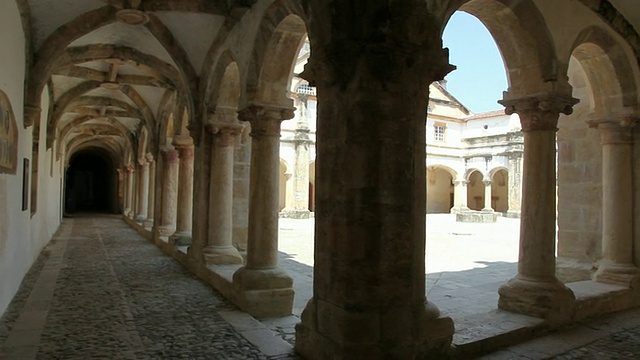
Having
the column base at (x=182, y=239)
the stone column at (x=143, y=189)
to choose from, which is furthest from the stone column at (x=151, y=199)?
the column base at (x=182, y=239)

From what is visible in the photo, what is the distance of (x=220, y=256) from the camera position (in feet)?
24.6

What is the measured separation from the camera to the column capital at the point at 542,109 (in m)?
5.04

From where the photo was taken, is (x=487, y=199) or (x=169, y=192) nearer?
(x=169, y=192)

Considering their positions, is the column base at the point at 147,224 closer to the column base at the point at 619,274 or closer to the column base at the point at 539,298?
the column base at the point at 539,298

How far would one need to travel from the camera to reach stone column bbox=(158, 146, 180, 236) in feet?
40.2

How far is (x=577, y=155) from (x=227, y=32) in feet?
17.7

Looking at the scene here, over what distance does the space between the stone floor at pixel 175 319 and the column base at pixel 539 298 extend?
0.53ft

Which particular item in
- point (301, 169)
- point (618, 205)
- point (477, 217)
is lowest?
point (477, 217)

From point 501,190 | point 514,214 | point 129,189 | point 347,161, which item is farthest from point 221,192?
point 501,190

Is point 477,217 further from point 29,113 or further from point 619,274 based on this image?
point 29,113

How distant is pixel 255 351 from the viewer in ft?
13.8

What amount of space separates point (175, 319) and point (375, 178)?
317cm

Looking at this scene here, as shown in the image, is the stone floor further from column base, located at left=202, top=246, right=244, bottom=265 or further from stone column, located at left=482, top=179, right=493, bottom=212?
stone column, located at left=482, top=179, right=493, bottom=212

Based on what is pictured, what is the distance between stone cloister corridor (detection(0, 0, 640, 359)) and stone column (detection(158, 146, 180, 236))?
120 cm
